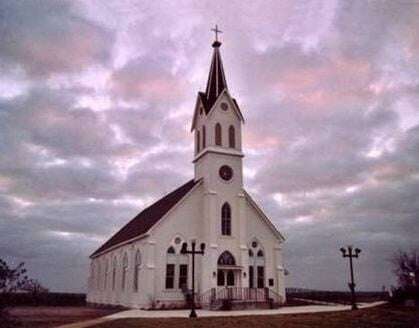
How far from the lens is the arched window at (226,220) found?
38.3 meters

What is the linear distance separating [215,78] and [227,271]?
18.2 metres

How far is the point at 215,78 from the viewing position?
43.6m

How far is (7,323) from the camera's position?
13.3 meters

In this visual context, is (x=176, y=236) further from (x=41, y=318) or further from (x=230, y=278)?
(x=41, y=318)

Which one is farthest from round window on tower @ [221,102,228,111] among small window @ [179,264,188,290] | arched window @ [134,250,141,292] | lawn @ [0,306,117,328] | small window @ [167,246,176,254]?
lawn @ [0,306,117,328]

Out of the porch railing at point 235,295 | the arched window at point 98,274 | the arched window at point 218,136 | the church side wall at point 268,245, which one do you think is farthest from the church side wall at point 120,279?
the arched window at point 218,136

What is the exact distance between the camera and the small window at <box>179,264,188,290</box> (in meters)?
36.4

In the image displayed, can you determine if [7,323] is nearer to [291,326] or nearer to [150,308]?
[291,326]

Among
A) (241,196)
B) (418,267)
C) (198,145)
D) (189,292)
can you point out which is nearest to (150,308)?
(189,292)

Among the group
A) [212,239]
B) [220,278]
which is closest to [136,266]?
[212,239]

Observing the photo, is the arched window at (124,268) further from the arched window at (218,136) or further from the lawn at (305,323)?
the lawn at (305,323)

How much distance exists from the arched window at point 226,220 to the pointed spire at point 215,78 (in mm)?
9573

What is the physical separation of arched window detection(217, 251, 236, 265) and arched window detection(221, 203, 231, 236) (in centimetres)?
168

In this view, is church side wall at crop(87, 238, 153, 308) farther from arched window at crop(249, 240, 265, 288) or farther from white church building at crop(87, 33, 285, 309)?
arched window at crop(249, 240, 265, 288)
